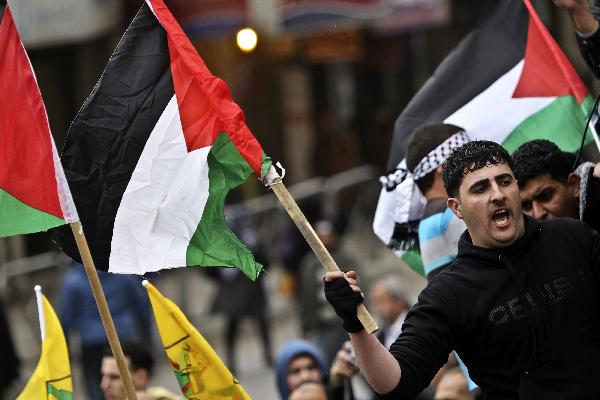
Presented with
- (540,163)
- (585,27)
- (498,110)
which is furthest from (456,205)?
(498,110)

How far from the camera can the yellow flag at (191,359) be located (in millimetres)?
6406

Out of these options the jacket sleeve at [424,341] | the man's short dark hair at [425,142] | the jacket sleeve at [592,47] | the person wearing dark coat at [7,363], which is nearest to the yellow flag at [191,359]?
the man's short dark hair at [425,142]

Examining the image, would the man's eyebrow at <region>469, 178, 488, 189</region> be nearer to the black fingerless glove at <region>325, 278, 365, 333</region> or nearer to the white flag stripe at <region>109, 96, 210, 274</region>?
the black fingerless glove at <region>325, 278, 365, 333</region>

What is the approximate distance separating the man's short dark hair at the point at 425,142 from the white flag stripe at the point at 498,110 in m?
0.50

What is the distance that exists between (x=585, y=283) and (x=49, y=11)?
14.0m

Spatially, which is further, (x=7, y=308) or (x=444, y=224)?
(x=7, y=308)

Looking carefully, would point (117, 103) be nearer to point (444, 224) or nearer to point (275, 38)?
point (444, 224)

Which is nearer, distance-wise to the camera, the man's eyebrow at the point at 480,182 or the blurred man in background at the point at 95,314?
the man's eyebrow at the point at 480,182

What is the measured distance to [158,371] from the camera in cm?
1555

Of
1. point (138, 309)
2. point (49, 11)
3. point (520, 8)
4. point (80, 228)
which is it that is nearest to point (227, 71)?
point (49, 11)

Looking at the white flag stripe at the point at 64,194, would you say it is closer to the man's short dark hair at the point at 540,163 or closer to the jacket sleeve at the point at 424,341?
the jacket sleeve at the point at 424,341

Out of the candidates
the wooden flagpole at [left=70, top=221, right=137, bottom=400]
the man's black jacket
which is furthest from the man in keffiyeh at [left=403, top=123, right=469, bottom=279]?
the wooden flagpole at [left=70, top=221, right=137, bottom=400]

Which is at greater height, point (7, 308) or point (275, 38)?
point (275, 38)

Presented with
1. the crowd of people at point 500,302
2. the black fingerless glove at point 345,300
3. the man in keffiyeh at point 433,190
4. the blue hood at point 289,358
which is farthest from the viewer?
the blue hood at point 289,358
